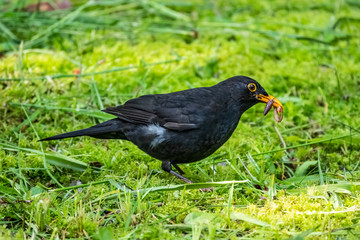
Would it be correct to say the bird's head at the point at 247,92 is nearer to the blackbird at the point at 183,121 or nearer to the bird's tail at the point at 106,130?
the blackbird at the point at 183,121

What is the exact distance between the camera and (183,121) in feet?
13.3

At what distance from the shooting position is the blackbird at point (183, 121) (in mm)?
4016

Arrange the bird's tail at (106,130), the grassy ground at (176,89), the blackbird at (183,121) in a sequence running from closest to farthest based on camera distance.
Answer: the grassy ground at (176,89)
the blackbird at (183,121)
the bird's tail at (106,130)

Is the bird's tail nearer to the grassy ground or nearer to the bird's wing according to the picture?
the bird's wing

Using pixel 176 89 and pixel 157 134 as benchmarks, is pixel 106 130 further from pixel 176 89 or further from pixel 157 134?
pixel 176 89

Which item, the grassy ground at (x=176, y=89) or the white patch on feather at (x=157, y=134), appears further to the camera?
the white patch on feather at (x=157, y=134)

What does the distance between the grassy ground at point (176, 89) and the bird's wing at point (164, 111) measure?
47 centimetres

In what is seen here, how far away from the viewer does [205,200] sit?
3.72 metres

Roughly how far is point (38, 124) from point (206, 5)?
4515 mm

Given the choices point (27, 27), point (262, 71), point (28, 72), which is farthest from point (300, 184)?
point (27, 27)

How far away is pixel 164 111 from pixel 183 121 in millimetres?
238

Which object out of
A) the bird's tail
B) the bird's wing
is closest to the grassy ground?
the bird's tail

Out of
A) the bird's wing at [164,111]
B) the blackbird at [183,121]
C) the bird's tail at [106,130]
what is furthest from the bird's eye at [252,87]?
the bird's tail at [106,130]

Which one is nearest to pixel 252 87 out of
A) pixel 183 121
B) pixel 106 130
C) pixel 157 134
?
pixel 183 121
